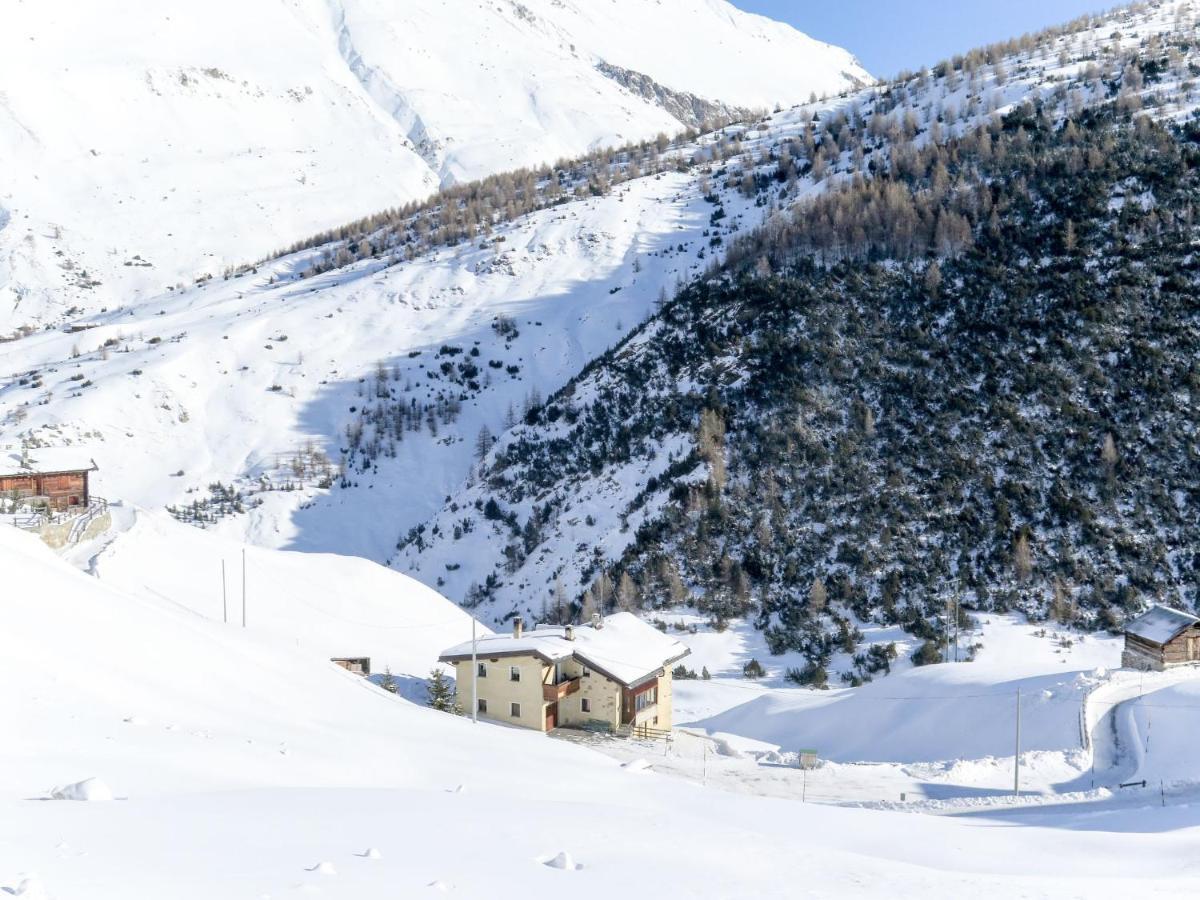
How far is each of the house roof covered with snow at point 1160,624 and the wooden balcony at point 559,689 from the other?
22766mm

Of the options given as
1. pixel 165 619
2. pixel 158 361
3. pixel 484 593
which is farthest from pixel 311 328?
pixel 165 619

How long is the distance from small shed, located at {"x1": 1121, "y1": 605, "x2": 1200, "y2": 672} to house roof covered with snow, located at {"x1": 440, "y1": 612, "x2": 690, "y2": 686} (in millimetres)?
18127

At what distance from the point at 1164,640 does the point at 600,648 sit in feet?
71.6

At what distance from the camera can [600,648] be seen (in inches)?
1442

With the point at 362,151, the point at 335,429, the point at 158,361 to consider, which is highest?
the point at 362,151

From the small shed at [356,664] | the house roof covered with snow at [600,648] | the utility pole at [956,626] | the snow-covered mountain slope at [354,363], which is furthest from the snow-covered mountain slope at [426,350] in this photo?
the small shed at [356,664]

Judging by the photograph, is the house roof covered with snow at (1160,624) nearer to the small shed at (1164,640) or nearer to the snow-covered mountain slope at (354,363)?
the small shed at (1164,640)

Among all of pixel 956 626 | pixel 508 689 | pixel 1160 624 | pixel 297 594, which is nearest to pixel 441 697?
pixel 508 689

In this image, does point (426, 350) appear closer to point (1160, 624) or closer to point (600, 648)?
point (600, 648)

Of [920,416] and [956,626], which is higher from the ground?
[920,416]

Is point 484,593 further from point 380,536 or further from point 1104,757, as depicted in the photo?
point 1104,757

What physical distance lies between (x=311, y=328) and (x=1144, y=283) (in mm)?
73171

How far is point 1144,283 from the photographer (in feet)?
207

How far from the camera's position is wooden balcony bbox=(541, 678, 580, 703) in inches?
1351
